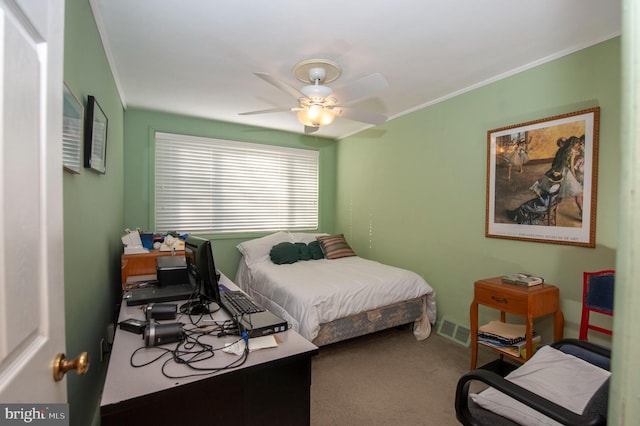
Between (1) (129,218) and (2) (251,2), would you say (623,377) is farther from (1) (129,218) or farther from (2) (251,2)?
(1) (129,218)

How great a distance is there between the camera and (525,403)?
1.08 meters

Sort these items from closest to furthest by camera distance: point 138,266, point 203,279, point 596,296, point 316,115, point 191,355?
1. point 191,355
2. point 203,279
3. point 596,296
4. point 316,115
5. point 138,266

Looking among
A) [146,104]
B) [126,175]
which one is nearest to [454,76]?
[146,104]

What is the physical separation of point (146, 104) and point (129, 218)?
1.39 m

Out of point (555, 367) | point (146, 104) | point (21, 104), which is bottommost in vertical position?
point (555, 367)

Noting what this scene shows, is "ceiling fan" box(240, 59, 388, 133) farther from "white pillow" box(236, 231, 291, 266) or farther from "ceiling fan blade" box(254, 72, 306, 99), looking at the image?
"white pillow" box(236, 231, 291, 266)

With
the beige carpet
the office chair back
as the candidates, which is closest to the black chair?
the office chair back

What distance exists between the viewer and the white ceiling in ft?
5.91

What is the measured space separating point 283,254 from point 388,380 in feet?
6.30

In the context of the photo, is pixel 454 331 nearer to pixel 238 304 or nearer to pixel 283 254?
pixel 283 254

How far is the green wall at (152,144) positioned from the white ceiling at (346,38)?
0.71 m

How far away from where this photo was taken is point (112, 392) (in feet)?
3.16

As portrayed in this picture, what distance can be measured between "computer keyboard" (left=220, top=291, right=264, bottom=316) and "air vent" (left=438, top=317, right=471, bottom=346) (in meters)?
2.29

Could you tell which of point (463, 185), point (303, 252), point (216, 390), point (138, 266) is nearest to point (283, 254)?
point (303, 252)
